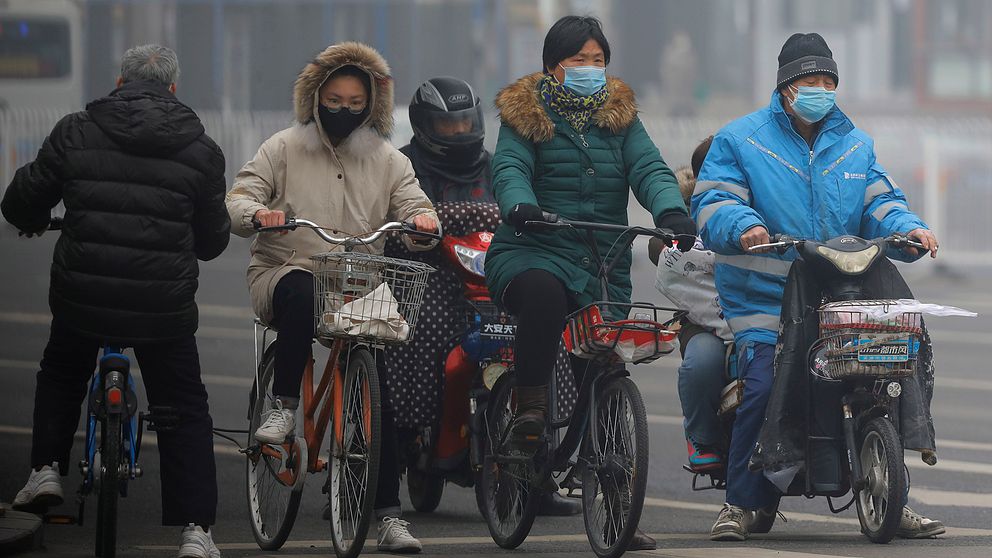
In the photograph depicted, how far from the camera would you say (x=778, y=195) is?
300 inches

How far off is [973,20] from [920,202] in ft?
62.8

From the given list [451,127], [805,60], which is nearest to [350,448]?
[451,127]

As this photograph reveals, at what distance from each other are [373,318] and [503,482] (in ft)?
3.81

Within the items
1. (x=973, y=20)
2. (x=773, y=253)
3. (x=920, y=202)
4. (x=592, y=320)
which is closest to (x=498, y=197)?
(x=592, y=320)

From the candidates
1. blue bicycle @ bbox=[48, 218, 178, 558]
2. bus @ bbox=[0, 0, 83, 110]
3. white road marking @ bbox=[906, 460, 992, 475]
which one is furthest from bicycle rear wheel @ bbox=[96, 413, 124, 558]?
bus @ bbox=[0, 0, 83, 110]

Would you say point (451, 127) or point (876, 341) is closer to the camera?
point (876, 341)

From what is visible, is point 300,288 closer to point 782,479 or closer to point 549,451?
point 549,451

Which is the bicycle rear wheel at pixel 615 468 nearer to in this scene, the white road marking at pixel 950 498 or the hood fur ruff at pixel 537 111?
the hood fur ruff at pixel 537 111

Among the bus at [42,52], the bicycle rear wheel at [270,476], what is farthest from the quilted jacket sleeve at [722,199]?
the bus at [42,52]

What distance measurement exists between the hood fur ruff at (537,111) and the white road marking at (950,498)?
117 inches

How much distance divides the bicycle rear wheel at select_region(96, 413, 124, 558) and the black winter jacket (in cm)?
32

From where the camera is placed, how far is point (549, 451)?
7211 mm

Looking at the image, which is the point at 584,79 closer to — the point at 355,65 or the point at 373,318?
the point at 355,65

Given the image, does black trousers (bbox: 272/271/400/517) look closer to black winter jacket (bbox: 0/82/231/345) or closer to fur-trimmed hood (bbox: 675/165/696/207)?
black winter jacket (bbox: 0/82/231/345)
